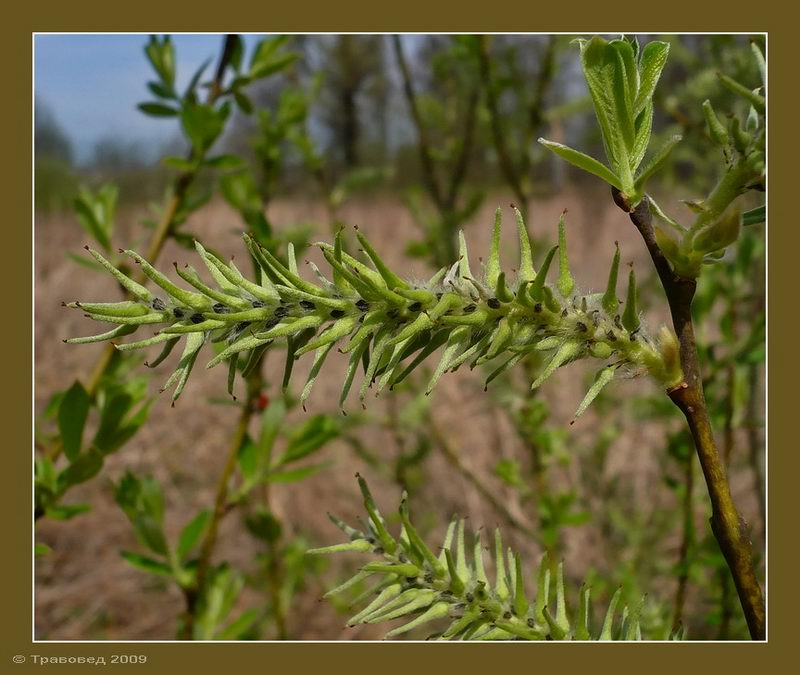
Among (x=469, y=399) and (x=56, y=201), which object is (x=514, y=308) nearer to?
(x=469, y=399)

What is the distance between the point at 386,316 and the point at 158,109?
36.8 inches

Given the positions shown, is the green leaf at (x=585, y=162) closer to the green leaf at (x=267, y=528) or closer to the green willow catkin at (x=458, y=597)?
the green willow catkin at (x=458, y=597)

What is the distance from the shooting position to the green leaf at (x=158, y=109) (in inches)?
50.7

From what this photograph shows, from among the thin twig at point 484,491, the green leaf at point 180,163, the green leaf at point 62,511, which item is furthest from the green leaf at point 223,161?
the thin twig at point 484,491

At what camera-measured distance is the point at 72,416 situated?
1.06 meters

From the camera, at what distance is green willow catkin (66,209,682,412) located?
1.80 feet

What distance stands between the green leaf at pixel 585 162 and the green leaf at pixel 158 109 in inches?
36.4

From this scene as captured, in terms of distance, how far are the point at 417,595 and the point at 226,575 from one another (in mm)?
814

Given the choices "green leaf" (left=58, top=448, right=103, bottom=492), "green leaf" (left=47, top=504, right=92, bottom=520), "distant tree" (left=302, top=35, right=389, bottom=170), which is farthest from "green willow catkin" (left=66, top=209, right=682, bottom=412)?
"distant tree" (left=302, top=35, right=389, bottom=170)

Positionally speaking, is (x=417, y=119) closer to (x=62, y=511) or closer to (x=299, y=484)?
(x=62, y=511)

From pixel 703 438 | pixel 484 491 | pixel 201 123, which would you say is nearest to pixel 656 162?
pixel 703 438

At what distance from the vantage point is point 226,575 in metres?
1.40

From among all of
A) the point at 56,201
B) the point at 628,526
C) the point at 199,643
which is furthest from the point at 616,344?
the point at 56,201

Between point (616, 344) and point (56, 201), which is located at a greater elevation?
point (56, 201)
